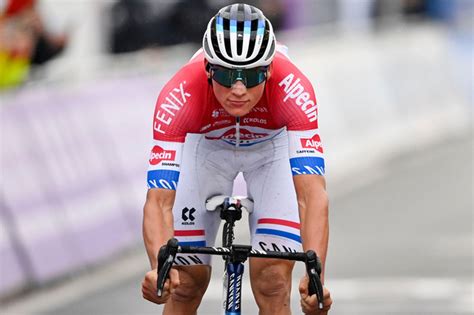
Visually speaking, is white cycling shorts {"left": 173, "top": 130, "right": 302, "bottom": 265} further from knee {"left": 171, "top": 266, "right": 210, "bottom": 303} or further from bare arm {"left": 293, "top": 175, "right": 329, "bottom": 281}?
bare arm {"left": 293, "top": 175, "right": 329, "bottom": 281}

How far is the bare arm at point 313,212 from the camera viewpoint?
7.27 meters

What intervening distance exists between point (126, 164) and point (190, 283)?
6.31m

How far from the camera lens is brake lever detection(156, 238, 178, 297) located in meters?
6.59

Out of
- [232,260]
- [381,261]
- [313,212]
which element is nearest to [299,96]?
[313,212]

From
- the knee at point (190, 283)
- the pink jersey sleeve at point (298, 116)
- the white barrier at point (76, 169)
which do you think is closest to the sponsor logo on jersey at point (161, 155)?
the pink jersey sleeve at point (298, 116)

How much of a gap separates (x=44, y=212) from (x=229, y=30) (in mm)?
5777

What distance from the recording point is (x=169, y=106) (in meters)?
7.50

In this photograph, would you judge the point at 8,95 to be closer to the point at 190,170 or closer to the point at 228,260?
the point at 190,170

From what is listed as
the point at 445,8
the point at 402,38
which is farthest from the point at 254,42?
the point at 445,8

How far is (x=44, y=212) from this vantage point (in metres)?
12.7

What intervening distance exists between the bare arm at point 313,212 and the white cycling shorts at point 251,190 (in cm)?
64

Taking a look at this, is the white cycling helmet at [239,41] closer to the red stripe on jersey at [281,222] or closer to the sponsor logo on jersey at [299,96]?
the sponsor logo on jersey at [299,96]

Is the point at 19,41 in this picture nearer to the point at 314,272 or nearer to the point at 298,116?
the point at 298,116

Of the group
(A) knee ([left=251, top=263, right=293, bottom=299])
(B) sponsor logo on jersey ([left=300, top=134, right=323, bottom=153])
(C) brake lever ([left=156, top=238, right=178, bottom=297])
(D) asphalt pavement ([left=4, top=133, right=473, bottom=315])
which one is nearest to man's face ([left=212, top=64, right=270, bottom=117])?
(B) sponsor logo on jersey ([left=300, top=134, right=323, bottom=153])
